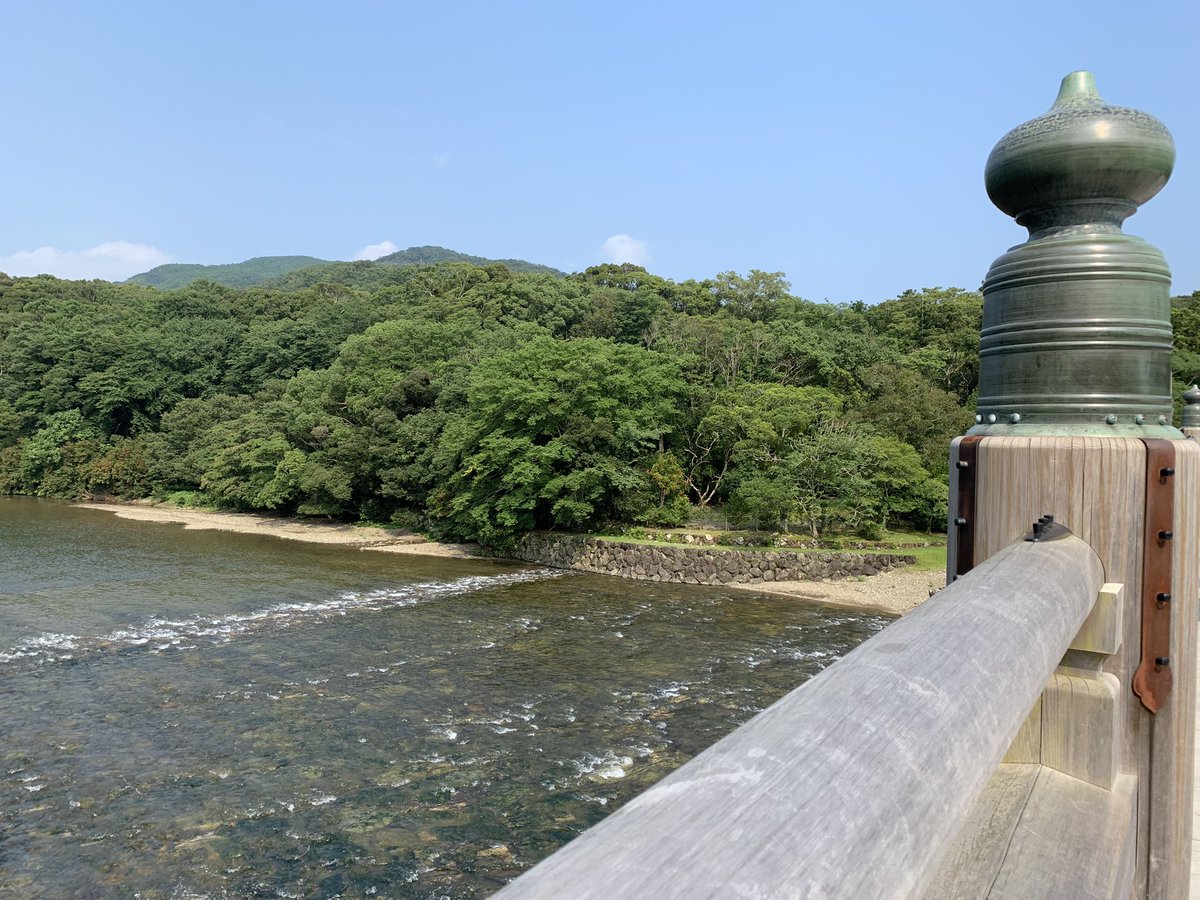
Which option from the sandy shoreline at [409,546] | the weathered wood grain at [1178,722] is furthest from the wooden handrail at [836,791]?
the sandy shoreline at [409,546]

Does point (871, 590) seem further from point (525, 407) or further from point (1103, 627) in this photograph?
point (1103, 627)

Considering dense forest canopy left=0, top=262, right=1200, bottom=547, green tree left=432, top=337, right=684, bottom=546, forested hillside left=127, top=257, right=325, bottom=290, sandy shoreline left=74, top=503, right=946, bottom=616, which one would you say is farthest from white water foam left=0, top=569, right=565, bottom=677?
forested hillside left=127, top=257, right=325, bottom=290

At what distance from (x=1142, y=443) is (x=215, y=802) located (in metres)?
8.01

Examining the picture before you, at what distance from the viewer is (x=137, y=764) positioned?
7980mm

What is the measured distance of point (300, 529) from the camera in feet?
87.1

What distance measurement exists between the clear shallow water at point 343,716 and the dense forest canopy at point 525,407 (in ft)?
14.2

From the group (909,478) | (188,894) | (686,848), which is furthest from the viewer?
(909,478)

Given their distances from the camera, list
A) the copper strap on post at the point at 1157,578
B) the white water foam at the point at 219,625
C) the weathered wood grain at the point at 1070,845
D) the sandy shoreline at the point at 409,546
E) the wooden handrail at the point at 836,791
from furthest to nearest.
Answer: the sandy shoreline at the point at 409,546
the white water foam at the point at 219,625
the copper strap on post at the point at 1157,578
the weathered wood grain at the point at 1070,845
the wooden handrail at the point at 836,791

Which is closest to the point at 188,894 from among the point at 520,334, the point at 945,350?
the point at 520,334

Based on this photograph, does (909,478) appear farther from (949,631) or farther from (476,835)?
(949,631)

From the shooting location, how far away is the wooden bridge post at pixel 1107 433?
1582mm

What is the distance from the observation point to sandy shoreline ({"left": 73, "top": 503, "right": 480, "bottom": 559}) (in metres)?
23.0

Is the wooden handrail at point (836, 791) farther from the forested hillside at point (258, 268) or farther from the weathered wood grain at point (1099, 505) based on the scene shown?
the forested hillside at point (258, 268)

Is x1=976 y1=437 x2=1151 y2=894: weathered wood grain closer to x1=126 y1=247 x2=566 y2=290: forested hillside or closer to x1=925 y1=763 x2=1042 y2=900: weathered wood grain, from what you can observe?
x1=925 y1=763 x2=1042 y2=900: weathered wood grain
